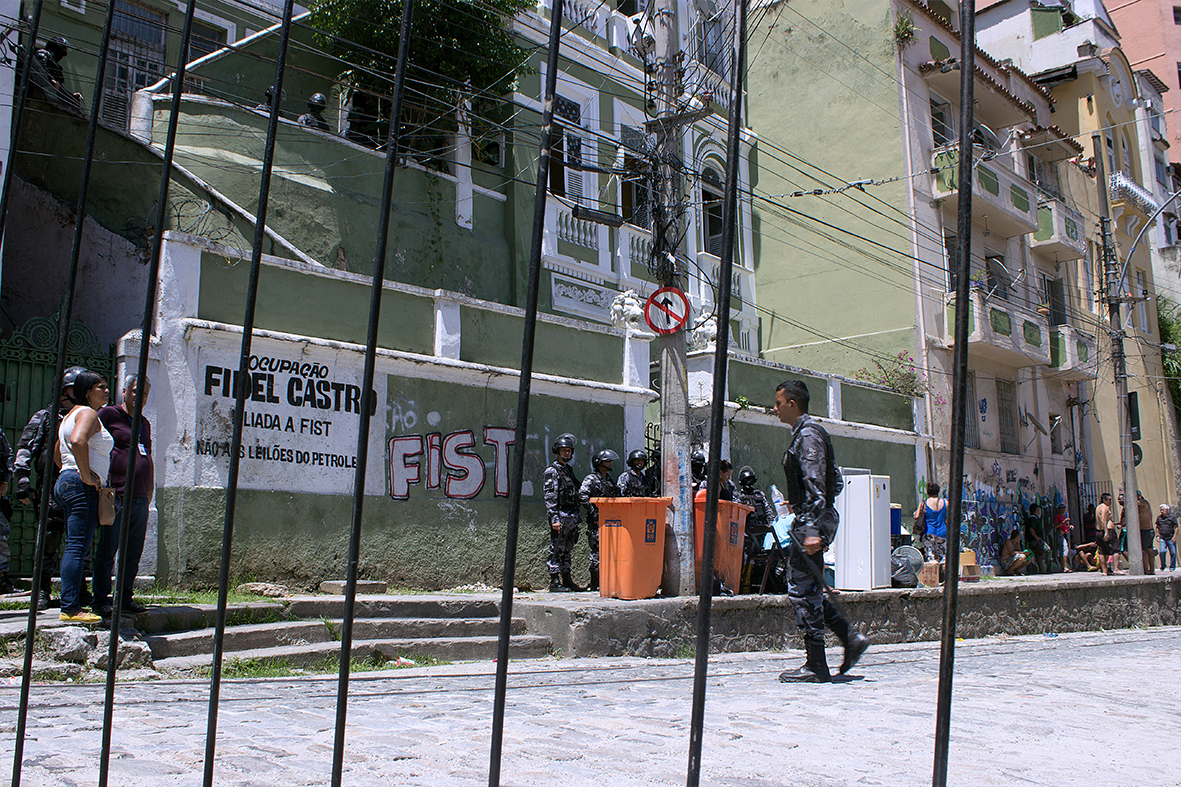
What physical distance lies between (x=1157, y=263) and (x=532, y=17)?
28.5 meters

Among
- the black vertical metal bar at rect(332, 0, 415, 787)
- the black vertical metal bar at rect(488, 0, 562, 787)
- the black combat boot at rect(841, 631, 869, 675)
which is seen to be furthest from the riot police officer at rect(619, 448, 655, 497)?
the black vertical metal bar at rect(488, 0, 562, 787)

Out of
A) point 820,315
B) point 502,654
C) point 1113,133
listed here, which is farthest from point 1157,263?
point 502,654

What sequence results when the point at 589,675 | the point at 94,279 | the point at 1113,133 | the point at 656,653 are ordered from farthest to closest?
the point at 1113,133
the point at 94,279
the point at 656,653
the point at 589,675

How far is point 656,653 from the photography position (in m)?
8.13

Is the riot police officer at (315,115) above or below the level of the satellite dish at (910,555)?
above

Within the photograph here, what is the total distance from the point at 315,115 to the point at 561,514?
7.73 metres

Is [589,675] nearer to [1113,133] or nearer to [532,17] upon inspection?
[532,17]

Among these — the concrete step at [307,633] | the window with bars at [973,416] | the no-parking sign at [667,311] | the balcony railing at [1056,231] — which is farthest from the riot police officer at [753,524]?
the balcony railing at [1056,231]

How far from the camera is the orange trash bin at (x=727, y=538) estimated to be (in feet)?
31.5

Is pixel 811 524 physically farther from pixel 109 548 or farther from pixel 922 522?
pixel 922 522

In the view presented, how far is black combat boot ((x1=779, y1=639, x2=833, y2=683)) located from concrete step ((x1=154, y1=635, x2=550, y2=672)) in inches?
99.2

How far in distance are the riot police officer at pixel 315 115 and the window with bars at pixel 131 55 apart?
2.70 meters

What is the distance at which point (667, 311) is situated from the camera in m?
9.28

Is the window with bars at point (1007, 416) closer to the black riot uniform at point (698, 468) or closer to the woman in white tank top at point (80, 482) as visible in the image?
the black riot uniform at point (698, 468)
